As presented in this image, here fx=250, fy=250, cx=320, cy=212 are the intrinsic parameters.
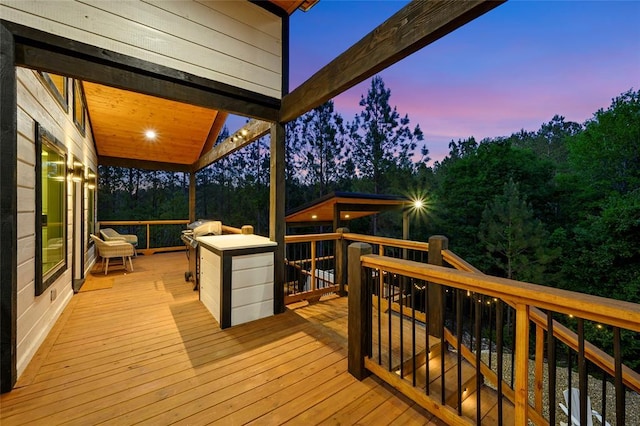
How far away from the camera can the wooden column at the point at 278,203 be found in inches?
132

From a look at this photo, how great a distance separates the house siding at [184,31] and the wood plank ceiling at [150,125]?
0.60 metres

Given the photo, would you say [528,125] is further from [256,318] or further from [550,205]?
[256,318]

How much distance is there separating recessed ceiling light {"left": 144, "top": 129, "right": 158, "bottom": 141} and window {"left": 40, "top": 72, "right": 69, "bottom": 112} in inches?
80.0

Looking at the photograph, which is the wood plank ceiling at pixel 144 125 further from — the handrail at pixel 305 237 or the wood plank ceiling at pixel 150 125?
the handrail at pixel 305 237

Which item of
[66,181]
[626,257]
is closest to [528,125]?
[626,257]

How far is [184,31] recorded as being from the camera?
2.65 m

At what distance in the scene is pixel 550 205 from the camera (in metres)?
15.1

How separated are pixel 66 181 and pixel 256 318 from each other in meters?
3.44

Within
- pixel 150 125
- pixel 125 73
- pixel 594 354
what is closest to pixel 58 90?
pixel 125 73

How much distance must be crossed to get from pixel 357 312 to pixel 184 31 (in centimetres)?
331

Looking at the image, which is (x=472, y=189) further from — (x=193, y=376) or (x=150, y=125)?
(x=193, y=376)

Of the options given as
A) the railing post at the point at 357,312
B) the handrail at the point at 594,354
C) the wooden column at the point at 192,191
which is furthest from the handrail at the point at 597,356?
the wooden column at the point at 192,191

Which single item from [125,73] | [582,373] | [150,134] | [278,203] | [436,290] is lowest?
[436,290]

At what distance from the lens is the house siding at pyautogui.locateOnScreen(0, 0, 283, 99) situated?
205cm
